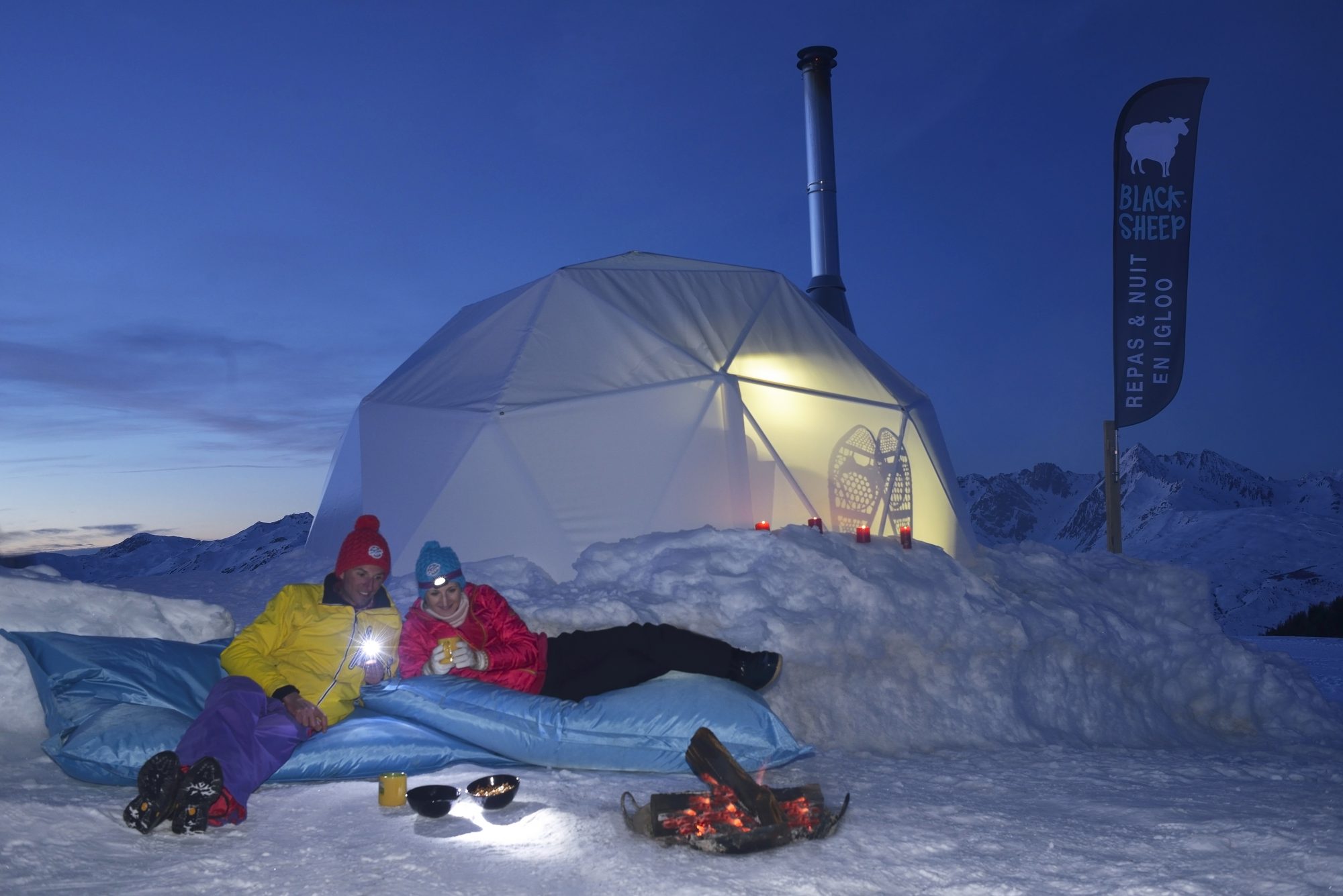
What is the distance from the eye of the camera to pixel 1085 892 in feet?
8.66

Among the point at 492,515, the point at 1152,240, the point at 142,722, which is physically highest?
the point at 1152,240

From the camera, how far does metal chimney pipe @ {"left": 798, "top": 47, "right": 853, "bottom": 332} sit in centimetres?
1418

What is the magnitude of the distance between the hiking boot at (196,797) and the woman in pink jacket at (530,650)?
1352 millimetres

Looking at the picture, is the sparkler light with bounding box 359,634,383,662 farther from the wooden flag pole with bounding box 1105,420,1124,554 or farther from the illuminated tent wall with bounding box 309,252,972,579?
the wooden flag pole with bounding box 1105,420,1124,554

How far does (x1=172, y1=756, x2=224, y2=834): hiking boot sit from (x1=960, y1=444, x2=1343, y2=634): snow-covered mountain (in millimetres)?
6014

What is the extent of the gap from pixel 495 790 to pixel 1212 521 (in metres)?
48.3

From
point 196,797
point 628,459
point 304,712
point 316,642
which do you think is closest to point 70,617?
point 316,642

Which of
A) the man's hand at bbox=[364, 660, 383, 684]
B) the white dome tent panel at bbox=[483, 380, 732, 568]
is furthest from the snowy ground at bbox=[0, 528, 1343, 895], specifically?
the white dome tent panel at bbox=[483, 380, 732, 568]

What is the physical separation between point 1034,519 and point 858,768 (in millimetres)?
108039

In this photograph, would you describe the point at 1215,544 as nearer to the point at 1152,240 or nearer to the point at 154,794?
the point at 1152,240

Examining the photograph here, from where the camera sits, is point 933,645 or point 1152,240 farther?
point 1152,240

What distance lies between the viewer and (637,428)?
292 inches

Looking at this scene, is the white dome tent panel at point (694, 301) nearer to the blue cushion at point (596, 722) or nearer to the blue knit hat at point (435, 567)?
the blue knit hat at point (435, 567)

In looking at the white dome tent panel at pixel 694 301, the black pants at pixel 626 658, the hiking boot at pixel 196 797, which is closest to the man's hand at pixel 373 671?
the black pants at pixel 626 658
